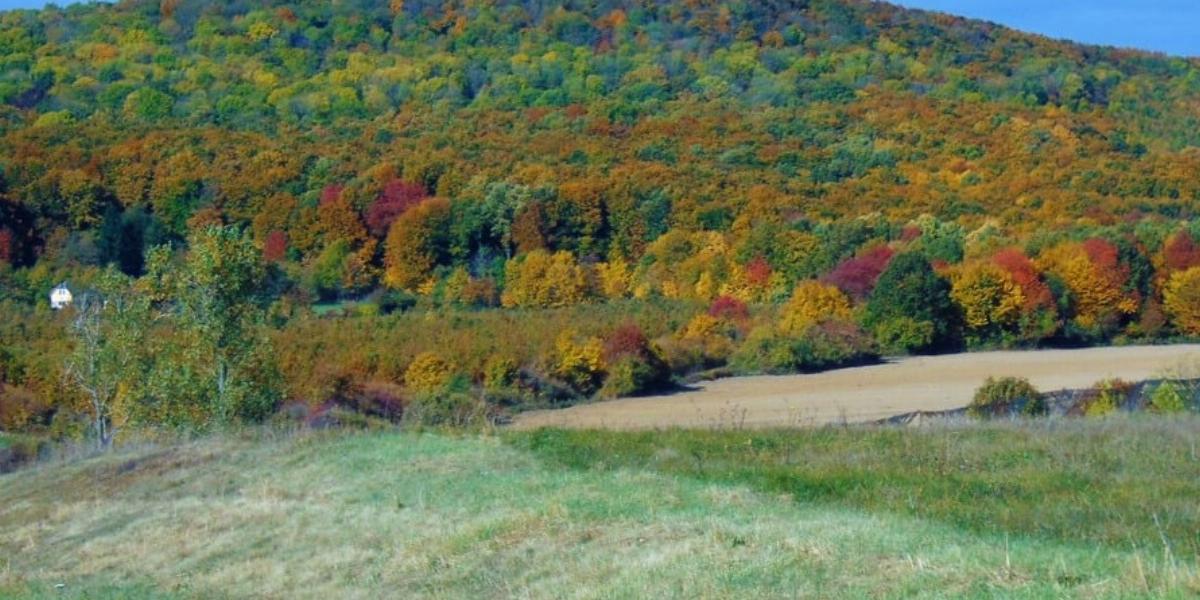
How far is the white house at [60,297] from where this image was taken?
138 ft

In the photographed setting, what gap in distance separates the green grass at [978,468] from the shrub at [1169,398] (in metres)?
5.60

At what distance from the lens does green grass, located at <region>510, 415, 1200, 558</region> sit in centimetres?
1084

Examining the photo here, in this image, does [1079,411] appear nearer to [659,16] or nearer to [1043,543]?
[1043,543]

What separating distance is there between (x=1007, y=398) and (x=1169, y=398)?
3140mm

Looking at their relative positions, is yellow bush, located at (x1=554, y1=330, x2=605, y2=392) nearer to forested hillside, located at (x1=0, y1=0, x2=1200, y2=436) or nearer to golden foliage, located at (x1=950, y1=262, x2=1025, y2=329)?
forested hillside, located at (x1=0, y1=0, x2=1200, y2=436)

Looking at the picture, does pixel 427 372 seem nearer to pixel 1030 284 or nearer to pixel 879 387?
pixel 879 387

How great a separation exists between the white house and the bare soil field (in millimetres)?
18783

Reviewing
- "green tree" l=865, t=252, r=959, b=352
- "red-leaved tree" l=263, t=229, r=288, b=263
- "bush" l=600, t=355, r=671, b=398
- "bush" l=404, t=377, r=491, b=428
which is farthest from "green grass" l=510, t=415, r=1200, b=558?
"red-leaved tree" l=263, t=229, r=288, b=263

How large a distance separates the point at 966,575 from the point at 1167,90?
75.4m

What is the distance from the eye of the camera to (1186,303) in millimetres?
40094

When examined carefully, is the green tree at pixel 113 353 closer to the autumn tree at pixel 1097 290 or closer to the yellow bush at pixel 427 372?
the yellow bush at pixel 427 372

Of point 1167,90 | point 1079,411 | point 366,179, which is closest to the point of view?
point 1079,411

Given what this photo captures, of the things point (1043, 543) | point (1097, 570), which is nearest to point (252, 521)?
point (1043, 543)

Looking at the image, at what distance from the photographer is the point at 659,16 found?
8444cm
